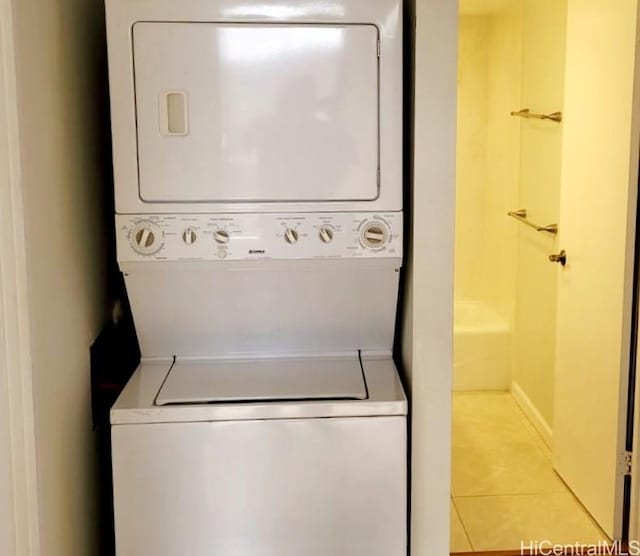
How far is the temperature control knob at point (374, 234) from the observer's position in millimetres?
1891

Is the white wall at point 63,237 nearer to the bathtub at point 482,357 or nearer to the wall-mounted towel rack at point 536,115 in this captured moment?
the wall-mounted towel rack at point 536,115

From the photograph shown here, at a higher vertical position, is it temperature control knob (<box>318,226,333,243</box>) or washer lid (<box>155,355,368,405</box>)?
temperature control knob (<box>318,226,333,243</box>)

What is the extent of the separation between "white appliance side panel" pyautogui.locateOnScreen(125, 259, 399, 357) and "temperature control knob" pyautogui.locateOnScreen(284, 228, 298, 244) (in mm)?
59

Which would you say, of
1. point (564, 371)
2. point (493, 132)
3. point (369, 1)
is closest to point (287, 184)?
point (369, 1)

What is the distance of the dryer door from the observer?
71.6 inches

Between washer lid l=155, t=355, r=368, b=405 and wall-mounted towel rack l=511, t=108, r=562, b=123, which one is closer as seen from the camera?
washer lid l=155, t=355, r=368, b=405

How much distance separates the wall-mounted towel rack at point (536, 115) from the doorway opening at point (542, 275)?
0.01 meters

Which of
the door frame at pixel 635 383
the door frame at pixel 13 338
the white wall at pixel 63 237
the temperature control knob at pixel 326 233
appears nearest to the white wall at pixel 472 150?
the door frame at pixel 635 383

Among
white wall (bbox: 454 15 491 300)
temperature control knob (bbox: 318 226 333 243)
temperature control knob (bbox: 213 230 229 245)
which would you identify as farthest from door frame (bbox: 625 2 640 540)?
white wall (bbox: 454 15 491 300)

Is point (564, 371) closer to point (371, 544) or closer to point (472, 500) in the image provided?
point (472, 500)

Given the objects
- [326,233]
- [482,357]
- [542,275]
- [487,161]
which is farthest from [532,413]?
[326,233]

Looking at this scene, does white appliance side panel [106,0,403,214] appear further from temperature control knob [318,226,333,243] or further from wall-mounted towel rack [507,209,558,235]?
wall-mounted towel rack [507,209,558,235]

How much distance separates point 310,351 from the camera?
2.11 meters

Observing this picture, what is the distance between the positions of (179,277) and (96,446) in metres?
0.47
